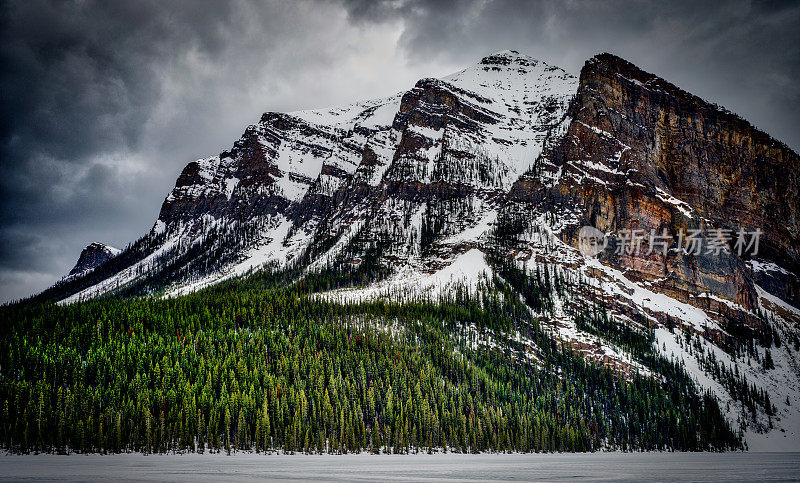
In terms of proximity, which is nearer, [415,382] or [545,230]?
[415,382]

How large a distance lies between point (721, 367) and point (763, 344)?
34.3 metres

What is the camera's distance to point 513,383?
95188mm

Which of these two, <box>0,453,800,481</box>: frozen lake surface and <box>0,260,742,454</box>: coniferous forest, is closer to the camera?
<box>0,453,800,481</box>: frozen lake surface

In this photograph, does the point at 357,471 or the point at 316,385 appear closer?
the point at 357,471

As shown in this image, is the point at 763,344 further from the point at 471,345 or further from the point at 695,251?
the point at 471,345

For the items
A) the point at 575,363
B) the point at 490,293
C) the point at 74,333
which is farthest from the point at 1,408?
the point at 490,293

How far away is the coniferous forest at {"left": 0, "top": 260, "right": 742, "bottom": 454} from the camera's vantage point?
61.0m

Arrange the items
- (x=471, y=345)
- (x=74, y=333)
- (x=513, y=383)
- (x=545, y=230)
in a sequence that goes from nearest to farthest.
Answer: (x=74, y=333) → (x=513, y=383) → (x=471, y=345) → (x=545, y=230)

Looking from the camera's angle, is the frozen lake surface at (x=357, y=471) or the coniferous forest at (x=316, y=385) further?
the coniferous forest at (x=316, y=385)

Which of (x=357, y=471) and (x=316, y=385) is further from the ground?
(x=316, y=385)

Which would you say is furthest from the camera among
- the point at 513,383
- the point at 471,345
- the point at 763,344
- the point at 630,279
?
the point at 630,279

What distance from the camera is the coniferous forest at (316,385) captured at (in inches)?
2402

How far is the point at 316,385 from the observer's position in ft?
253

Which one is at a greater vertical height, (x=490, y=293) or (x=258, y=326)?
(x=490, y=293)
